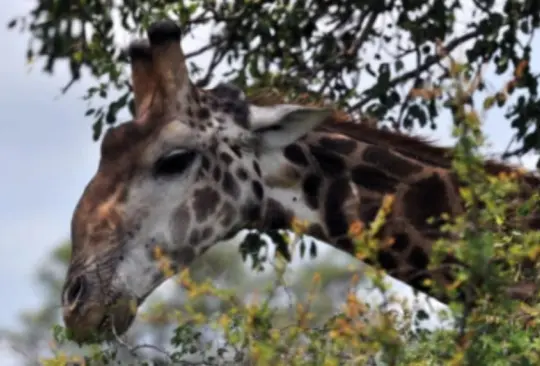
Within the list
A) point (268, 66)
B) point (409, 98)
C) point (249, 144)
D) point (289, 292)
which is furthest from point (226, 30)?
point (289, 292)

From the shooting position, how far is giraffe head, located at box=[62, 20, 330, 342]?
5.29 metres

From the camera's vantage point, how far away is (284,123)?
565 cm

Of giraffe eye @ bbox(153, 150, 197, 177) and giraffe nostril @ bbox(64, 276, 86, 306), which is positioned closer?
giraffe nostril @ bbox(64, 276, 86, 306)

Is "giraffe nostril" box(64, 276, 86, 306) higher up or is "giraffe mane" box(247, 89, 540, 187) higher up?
"giraffe mane" box(247, 89, 540, 187)

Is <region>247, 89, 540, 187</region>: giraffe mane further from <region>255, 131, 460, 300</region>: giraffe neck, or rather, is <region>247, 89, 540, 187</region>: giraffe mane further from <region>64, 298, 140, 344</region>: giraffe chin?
<region>64, 298, 140, 344</region>: giraffe chin

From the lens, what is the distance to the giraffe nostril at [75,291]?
5250mm

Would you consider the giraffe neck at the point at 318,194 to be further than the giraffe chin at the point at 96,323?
Yes

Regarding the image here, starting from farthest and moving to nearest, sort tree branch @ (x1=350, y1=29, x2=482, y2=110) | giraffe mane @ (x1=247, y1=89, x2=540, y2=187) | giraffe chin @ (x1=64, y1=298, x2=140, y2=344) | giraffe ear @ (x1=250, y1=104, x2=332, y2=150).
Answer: tree branch @ (x1=350, y1=29, x2=482, y2=110) → giraffe mane @ (x1=247, y1=89, x2=540, y2=187) → giraffe ear @ (x1=250, y1=104, x2=332, y2=150) → giraffe chin @ (x1=64, y1=298, x2=140, y2=344)

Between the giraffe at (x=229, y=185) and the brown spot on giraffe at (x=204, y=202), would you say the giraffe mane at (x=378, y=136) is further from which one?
the brown spot on giraffe at (x=204, y=202)

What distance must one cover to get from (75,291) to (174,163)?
0.61 m

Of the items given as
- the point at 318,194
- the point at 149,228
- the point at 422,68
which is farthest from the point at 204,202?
the point at 422,68

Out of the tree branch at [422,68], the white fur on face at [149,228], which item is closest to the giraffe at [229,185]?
the white fur on face at [149,228]

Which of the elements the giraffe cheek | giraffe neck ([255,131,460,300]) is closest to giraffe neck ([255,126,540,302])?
giraffe neck ([255,131,460,300])

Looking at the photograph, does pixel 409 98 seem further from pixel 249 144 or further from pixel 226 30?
pixel 249 144
